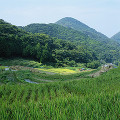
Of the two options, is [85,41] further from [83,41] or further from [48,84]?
[48,84]

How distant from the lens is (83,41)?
76.7m

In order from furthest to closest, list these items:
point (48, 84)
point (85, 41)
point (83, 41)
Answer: point (85, 41) < point (83, 41) < point (48, 84)

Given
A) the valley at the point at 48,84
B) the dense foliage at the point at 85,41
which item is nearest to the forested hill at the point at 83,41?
the dense foliage at the point at 85,41

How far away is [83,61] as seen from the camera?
3841cm

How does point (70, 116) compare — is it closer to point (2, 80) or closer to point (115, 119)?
point (115, 119)

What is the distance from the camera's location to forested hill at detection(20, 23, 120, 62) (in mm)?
65669

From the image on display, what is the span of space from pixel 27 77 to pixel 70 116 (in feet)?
34.8

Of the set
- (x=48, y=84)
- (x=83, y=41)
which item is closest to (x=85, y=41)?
(x=83, y=41)

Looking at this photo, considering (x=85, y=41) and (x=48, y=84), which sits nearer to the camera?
(x=48, y=84)

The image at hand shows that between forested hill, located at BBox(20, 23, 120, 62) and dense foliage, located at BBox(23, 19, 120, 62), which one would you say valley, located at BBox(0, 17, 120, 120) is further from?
forested hill, located at BBox(20, 23, 120, 62)

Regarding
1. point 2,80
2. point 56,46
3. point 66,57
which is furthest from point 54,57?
point 2,80

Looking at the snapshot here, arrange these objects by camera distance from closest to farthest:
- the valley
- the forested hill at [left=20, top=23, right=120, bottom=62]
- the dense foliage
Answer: the valley
the dense foliage
the forested hill at [left=20, top=23, right=120, bottom=62]

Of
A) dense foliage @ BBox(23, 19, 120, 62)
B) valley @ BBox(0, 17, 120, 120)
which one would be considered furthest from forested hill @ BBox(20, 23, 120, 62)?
valley @ BBox(0, 17, 120, 120)

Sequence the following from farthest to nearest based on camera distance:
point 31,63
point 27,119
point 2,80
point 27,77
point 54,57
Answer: point 54,57 → point 31,63 → point 27,77 → point 2,80 → point 27,119
